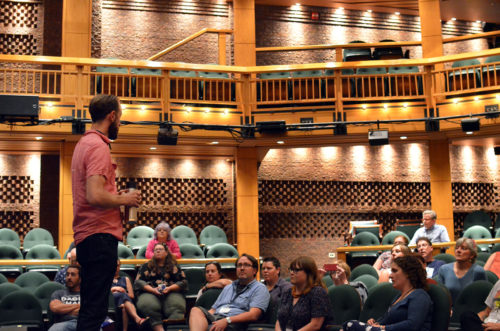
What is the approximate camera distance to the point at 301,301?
4008 millimetres

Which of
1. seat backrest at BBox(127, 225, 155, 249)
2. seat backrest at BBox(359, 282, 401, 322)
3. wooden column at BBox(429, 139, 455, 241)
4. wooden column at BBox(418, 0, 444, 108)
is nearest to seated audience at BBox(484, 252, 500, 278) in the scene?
seat backrest at BBox(359, 282, 401, 322)

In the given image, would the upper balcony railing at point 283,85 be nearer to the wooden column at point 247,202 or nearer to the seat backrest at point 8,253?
the wooden column at point 247,202

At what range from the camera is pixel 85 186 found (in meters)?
2.13

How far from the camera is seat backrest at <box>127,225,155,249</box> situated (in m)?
9.22

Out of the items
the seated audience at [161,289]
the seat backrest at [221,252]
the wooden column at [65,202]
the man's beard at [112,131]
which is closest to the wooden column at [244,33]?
the wooden column at [65,202]

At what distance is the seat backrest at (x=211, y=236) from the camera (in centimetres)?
957

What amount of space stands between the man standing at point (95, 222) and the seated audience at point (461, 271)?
11.8ft

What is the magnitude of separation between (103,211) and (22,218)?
9397 mm

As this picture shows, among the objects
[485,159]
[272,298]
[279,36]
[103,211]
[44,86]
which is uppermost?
[279,36]

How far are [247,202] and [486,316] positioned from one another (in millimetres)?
6381

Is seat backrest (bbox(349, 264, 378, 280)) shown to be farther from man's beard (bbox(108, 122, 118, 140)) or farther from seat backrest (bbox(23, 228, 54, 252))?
seat backrest (bbox(23, 228, 54, 252))

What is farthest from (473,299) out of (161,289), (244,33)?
(244,33)

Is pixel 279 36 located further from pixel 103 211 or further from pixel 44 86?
pixel 103 211

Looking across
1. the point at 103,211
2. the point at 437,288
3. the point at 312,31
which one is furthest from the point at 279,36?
the point at 103,211
